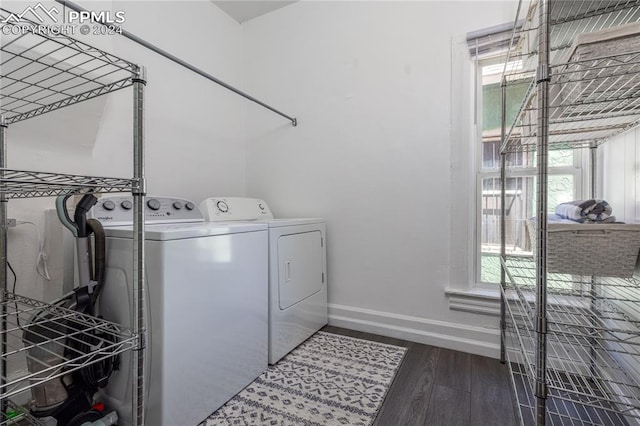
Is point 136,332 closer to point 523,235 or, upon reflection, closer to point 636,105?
point 636,105

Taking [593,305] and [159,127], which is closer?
[593,305]

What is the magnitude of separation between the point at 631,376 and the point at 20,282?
2.58 meters

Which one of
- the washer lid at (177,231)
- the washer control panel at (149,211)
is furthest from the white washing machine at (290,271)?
the washer lid at (177,231)

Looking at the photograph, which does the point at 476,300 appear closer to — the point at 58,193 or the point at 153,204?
the point at 153,204

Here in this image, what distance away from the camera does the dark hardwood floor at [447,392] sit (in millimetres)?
1249

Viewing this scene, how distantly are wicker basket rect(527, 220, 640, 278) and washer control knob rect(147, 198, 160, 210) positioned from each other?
5.61ft

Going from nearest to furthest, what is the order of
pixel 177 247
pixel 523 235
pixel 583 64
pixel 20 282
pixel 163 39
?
pixel 583 64
pixel 177 247
pixel 20 282
pixel 523 235
pixel 163 39

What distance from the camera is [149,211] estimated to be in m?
1.58

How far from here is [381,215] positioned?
204 cm

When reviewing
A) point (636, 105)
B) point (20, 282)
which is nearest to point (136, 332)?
point (20, 282)

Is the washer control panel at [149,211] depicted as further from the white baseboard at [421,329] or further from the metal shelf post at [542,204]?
the metal shelf post at [542,204]

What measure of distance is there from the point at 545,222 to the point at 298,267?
1.30 meters

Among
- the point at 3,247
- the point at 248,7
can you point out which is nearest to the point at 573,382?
the point at 3,247

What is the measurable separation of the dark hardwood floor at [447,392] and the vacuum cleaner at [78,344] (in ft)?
3.65
